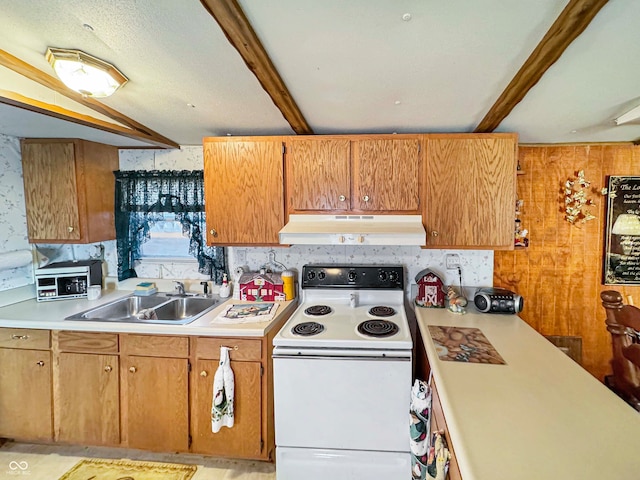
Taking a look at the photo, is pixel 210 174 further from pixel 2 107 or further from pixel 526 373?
pixel 526 373

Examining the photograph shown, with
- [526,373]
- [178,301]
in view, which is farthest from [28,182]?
[526,373]

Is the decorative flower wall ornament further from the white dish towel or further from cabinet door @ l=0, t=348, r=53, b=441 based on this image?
cabinet door @ l=0, t=348, r=53, b=441

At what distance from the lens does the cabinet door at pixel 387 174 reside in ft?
6.75

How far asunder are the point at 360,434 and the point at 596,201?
2477 millimetres

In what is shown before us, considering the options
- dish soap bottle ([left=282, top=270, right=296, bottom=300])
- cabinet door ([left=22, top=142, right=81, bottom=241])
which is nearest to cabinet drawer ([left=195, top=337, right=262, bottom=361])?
dish soap bottle ([left=282, top=270, right=296, bottom=300])

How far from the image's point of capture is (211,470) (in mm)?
2002

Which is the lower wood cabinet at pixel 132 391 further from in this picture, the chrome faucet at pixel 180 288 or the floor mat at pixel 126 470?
the chrome faucet at pixel 180 288

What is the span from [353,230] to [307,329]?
0.69 m

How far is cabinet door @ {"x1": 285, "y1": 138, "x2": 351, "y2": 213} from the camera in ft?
6.92

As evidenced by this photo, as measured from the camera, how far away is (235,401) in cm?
194

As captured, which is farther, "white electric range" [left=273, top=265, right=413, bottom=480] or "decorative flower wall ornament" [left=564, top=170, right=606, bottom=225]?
"decorative flower wall ornament" [left=564, top=170, right=606, bottom=225]

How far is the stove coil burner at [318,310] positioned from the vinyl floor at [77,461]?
1025 mm

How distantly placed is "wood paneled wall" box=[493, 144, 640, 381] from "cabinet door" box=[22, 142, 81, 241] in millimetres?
3377

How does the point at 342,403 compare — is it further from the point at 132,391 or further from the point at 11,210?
the point at 11,210
